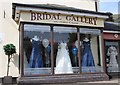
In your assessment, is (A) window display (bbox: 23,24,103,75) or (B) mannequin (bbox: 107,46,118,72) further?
(B) mannequin (bbox: 107,46,118,72)

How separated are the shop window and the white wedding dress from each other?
0.56 metres

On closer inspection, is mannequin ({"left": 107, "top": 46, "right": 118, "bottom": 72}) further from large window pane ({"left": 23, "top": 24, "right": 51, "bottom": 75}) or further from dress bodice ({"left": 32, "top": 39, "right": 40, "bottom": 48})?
dress bodice ({"left": 32, "top": 39, "right": 40, "bottom": 48})

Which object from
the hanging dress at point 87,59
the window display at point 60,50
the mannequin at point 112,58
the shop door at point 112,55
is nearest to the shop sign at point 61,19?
the window display at point 60,50

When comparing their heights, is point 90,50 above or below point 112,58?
above

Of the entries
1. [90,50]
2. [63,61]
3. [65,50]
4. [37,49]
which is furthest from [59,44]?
[90,50]

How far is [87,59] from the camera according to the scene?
31.4 feet

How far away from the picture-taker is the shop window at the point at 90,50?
9461 mm

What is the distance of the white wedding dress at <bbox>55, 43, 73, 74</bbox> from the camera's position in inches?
356

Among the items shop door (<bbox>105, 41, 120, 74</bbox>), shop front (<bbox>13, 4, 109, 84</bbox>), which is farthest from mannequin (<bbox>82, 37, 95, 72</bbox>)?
shop door (<bbox>105, 41, 120, 74</bbox>)

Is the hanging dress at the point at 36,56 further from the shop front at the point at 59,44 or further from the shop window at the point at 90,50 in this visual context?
the shop window at the point at 90,50

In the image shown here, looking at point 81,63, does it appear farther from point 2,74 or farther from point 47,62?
point 2,74

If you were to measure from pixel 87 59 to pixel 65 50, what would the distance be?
988 millimetres

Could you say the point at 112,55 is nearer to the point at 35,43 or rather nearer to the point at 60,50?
the point at 60,50

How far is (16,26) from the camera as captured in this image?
33.8 ft
